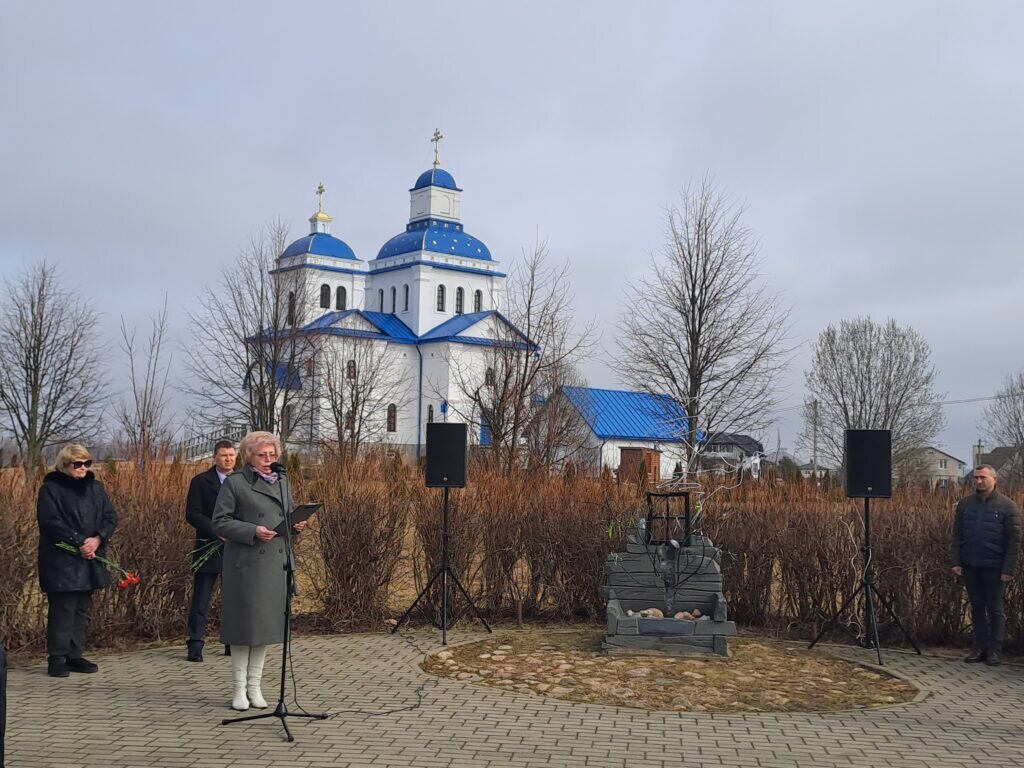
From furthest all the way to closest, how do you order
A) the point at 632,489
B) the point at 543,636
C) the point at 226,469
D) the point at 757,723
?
the point at 632,489 → the point at 543,636 → the point at 226,469 → the point at 757,723

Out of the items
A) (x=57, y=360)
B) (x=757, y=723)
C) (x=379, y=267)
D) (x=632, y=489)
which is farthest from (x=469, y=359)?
(x=757, y=723)

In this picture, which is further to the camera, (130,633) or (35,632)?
(130,633)

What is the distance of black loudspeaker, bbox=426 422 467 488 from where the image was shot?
406 inches

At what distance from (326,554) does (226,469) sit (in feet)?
8.26

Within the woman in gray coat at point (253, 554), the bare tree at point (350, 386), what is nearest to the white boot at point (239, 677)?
the woman in gray coat at point (253, 554)

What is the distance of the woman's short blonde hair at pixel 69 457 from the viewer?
27.5ft

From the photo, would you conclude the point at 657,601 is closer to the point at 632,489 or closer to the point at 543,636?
the point at 543,636

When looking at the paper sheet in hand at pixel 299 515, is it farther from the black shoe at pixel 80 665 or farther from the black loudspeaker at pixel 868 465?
the black loudspeaker at pixel 868 465

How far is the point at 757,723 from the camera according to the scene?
710 cm

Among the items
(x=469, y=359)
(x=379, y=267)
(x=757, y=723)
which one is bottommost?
(x=757, y=723)

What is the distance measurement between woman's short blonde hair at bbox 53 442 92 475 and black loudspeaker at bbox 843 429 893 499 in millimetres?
6880

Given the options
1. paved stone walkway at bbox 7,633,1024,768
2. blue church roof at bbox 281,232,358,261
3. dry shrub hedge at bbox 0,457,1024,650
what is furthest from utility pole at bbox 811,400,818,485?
blue church roof at bbox 281,232,358,261

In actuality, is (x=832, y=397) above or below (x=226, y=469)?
above

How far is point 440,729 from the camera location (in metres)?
6.81
